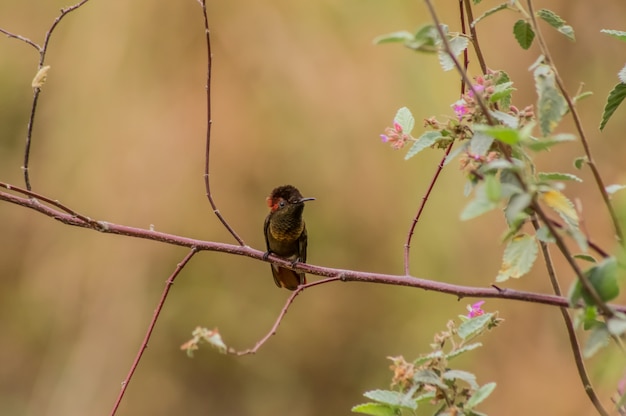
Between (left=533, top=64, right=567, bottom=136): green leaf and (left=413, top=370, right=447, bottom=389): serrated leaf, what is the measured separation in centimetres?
33

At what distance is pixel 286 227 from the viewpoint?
2564mm

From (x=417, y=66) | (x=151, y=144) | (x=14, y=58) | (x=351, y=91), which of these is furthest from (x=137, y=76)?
(x=417, y=66)

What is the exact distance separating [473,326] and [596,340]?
0.73ft

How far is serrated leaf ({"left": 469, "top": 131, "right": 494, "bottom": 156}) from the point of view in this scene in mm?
875

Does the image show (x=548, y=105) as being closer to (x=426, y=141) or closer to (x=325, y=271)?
(x=426, y=141)

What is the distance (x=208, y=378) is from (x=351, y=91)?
5.84ft

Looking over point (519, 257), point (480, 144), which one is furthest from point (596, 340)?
point (480, 144)

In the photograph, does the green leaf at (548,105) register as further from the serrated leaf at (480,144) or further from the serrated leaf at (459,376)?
the serrated leaf at (459,376)

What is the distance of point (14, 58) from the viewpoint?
4137 millimetres

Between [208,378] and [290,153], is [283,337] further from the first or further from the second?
[290,153]

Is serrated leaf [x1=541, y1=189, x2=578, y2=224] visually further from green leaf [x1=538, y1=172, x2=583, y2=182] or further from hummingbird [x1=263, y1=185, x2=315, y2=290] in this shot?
hummingbird [x1=263, y1=185, x2=315, y2=290]

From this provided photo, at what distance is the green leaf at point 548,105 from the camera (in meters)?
0.83

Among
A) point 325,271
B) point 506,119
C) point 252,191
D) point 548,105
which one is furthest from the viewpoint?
point 252,191

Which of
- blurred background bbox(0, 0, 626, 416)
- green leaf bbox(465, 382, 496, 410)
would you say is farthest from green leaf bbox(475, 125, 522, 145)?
blurred background bbox(0, 0, 626, 416)
